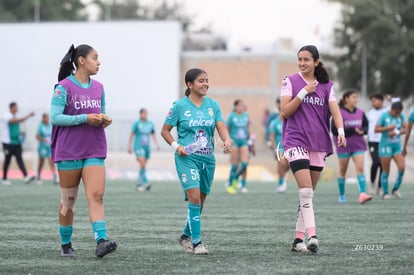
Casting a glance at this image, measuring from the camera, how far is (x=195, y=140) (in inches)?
418

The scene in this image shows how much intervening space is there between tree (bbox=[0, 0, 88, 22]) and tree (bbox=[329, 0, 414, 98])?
27.2m

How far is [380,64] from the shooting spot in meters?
55.9

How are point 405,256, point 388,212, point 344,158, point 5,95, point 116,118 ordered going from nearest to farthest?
point 405,256
point 388,212
point 344,158
point 116,118
point 5,95

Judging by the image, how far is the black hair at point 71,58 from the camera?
10148mm

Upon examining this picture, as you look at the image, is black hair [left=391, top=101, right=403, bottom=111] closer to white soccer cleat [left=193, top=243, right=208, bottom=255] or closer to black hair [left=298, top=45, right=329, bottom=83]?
black hair [left=298, top=45, right=329, bottom=83]

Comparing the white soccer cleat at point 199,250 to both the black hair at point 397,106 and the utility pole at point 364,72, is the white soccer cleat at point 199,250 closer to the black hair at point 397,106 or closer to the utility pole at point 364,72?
the black hair at point 397,106

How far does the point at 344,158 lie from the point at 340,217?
408 cm

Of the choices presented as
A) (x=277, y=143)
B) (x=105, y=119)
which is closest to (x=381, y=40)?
(x=277, y=143)

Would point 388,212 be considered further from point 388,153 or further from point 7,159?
point 7,159

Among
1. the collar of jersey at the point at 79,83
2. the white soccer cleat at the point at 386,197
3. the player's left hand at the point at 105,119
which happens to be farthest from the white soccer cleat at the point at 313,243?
the white soccer cleat at the point at 386,197

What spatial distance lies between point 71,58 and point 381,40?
48510mm

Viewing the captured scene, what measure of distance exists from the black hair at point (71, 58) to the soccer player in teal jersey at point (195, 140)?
116 cm

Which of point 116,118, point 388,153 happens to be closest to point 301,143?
point 388,153

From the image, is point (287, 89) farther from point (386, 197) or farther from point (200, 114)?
point (386, 197)
